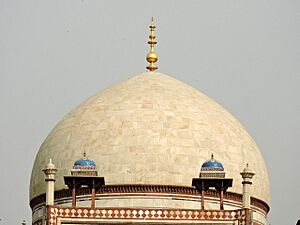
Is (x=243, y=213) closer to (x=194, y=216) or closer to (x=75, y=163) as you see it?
(x=194, y=216)

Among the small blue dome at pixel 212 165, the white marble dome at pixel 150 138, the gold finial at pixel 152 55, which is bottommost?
the small blue dome at pixel 212 165

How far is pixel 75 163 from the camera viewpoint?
1713 inches

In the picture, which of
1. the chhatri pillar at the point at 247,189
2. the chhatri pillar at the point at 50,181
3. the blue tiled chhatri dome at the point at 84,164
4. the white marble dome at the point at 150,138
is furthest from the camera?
the white marble dome at the point at 150,138

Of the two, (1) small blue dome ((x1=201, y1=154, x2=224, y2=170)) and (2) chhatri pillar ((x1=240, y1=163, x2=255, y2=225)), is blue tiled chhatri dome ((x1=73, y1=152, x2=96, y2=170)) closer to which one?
(1) small blue dome ((x1=201, y1=154, x2=224, y2=170))

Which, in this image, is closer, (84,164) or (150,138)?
(84,164)

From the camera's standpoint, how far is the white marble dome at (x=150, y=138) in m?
45.1

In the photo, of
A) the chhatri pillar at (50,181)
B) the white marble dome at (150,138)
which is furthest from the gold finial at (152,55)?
the chhatri pillar at (50,181)

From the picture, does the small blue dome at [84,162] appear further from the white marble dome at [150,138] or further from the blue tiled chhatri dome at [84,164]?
the white marble dome at [150,138]

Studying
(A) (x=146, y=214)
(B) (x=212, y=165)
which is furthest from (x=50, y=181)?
(B) (x=212, y=165)

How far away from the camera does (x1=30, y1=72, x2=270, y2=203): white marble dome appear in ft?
148

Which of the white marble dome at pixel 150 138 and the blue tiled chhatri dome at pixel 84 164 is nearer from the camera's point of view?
the blue tiled chhatri dome at pixel 84 164

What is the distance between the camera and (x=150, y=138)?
149 ft

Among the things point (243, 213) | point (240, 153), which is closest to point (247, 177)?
point (243, 213)

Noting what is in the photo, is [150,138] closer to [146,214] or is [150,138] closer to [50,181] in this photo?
[146,214]
